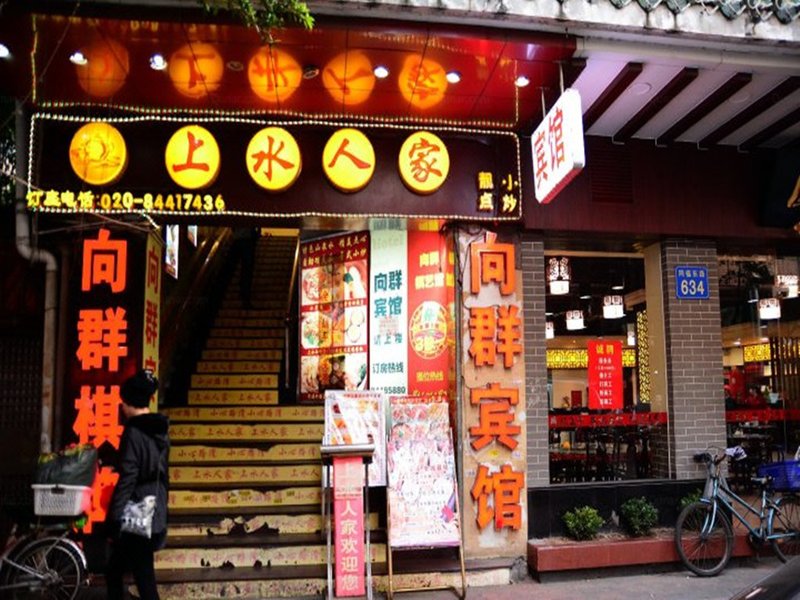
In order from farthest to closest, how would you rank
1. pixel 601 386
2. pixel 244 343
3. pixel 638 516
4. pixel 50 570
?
1. pixel 244 343
2. pixel 601 386
3. pixel 638 516
4. pixel 50 570

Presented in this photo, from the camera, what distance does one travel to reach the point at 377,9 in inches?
249

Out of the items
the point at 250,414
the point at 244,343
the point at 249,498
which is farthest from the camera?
the point at 244,343

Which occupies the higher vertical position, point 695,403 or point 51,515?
point 695,403

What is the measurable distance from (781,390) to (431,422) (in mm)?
6481

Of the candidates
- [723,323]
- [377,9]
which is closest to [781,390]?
[723,323]

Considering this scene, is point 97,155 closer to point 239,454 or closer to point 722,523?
point 239,454

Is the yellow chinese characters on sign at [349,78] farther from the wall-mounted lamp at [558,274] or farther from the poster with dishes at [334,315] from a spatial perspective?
the wall-mounted lamp at [558,274]

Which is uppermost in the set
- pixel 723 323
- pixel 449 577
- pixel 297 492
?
pixel 723 323

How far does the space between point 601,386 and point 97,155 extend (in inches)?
265

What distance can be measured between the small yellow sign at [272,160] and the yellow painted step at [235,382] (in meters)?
4.12

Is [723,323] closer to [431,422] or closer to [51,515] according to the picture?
[431,422]

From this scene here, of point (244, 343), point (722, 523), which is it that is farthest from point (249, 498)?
point (722, 523)

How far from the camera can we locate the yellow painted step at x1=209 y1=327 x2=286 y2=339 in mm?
12516

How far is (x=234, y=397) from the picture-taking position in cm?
1069
